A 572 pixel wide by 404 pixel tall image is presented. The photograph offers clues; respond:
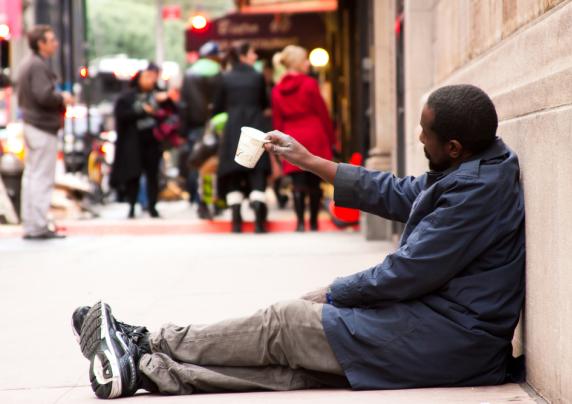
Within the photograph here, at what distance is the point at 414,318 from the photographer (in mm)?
3934

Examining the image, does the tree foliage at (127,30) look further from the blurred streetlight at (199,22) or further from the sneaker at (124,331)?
the sneaker at (124,331)

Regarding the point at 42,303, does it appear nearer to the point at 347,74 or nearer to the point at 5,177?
the point at 5,177

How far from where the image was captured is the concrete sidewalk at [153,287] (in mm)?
4339

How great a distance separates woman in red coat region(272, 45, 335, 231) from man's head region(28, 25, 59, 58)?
256cm

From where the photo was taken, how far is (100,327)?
425cm

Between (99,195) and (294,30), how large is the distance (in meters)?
6.85

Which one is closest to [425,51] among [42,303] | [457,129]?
[42,303]

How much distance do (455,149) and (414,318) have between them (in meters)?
0.65

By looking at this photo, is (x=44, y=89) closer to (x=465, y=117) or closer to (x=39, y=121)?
(x=39, y=121)

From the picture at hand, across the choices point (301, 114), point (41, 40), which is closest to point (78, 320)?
point (41, 40)

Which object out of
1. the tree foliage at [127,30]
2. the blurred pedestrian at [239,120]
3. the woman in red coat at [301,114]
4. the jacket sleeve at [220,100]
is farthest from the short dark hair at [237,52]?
the tree foliage at [127,30]

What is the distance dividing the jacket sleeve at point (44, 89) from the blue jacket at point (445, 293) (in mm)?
7639

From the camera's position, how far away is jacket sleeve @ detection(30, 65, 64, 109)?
11.2 meters

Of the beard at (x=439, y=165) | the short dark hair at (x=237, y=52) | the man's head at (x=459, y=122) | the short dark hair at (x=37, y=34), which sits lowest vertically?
the beard at (x=439, y=165)
